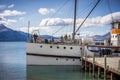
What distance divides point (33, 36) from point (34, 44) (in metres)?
1.38

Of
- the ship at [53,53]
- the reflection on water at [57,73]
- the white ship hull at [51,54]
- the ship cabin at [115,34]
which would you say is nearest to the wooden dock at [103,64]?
the reflection on water at [57,73]

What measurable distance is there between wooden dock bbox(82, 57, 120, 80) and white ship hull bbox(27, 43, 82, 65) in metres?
1.64

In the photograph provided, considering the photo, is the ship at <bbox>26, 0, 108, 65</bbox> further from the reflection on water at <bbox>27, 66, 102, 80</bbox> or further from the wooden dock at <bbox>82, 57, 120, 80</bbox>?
the wooden dock at <bbox>82, 57, 120, 80</bbox>

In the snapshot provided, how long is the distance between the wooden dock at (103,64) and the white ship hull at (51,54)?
1.64 m

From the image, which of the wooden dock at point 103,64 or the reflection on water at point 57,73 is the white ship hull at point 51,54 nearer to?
the reflection on water at point 57,73

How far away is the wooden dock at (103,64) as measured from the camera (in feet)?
65.1

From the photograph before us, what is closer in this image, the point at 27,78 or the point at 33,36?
the point at 27,78

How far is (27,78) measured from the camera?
80.0ft

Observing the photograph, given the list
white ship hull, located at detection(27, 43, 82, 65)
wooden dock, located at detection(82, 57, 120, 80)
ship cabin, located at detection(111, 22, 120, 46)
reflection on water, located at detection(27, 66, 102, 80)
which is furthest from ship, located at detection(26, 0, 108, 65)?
ship cabin, located at detection(111, 22, 120, 46)

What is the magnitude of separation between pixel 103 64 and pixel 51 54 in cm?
895

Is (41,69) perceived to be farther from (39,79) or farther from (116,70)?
(116,70)

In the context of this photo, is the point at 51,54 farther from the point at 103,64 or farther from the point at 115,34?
the point at 103,64

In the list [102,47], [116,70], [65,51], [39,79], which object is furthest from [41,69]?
[116,70]

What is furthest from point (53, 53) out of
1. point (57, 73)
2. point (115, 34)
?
point (115, 34)
